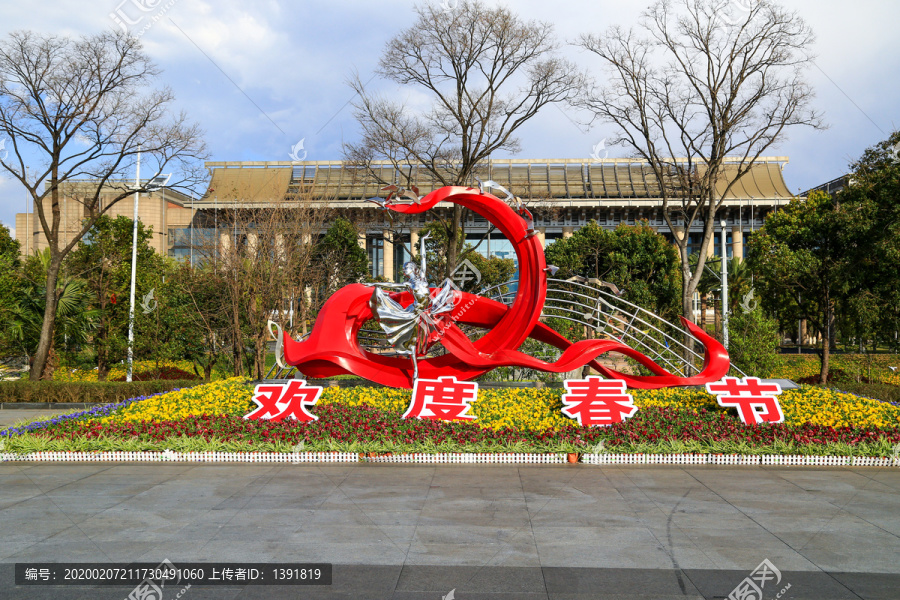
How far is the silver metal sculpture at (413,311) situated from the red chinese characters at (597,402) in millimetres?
2355

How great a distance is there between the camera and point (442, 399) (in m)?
11.0

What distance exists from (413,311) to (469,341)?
3.93 ft

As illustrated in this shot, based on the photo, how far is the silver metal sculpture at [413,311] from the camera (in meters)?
10.9

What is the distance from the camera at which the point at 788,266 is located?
20.3m

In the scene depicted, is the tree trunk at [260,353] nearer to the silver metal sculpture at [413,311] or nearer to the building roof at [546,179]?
the silver metal sculpture at [413,311]

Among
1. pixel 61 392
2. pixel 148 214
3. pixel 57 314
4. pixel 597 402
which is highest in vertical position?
pixel 148 214

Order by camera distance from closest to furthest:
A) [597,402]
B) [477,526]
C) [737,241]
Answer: [477,526]
[597,402]
[737,241]

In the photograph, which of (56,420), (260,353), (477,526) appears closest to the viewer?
(477,526)

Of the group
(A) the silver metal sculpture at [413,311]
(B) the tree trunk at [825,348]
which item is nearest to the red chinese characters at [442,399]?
(A) the silver metal sculpture at [413,311]

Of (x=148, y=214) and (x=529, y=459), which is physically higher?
(x=148, y=214)

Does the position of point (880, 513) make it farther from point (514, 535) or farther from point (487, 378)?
point (487, 378)

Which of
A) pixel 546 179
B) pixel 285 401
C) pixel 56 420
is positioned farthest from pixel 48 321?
pixel 546 179

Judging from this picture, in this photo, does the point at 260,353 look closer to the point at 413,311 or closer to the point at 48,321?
the point at 48,321

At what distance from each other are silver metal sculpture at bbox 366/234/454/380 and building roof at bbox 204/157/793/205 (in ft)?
92.0
